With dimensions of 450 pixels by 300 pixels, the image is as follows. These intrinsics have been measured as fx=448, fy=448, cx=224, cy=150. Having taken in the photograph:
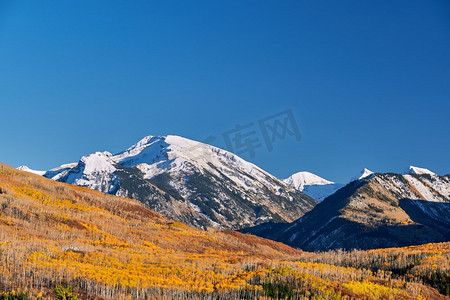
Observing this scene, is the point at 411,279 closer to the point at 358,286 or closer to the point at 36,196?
the point at 358,286

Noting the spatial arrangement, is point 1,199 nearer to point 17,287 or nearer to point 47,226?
point 47,226

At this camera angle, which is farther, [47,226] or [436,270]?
[47,226]

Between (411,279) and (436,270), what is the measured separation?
170 inches

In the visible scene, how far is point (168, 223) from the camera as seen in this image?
185625mm

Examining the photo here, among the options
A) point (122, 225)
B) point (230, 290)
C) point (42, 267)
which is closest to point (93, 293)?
point (42, 267)

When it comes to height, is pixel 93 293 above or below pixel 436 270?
below

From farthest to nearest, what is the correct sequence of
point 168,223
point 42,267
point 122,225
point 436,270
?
1. point 168,223
2. point 122,225
3. point 436,270
4. point 42,267

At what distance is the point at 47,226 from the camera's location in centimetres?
12150

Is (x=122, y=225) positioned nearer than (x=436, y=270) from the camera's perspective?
No

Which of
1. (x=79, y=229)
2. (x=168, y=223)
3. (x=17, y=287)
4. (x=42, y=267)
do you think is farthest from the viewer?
(x=168, y=223)

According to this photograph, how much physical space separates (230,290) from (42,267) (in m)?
28.0

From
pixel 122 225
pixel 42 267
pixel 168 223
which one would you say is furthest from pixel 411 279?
pixel 168 223

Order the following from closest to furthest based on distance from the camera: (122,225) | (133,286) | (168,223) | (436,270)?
(133,286)
(436,270)
(122,225)
(168,223)

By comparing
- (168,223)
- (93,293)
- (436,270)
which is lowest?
(93,293)
